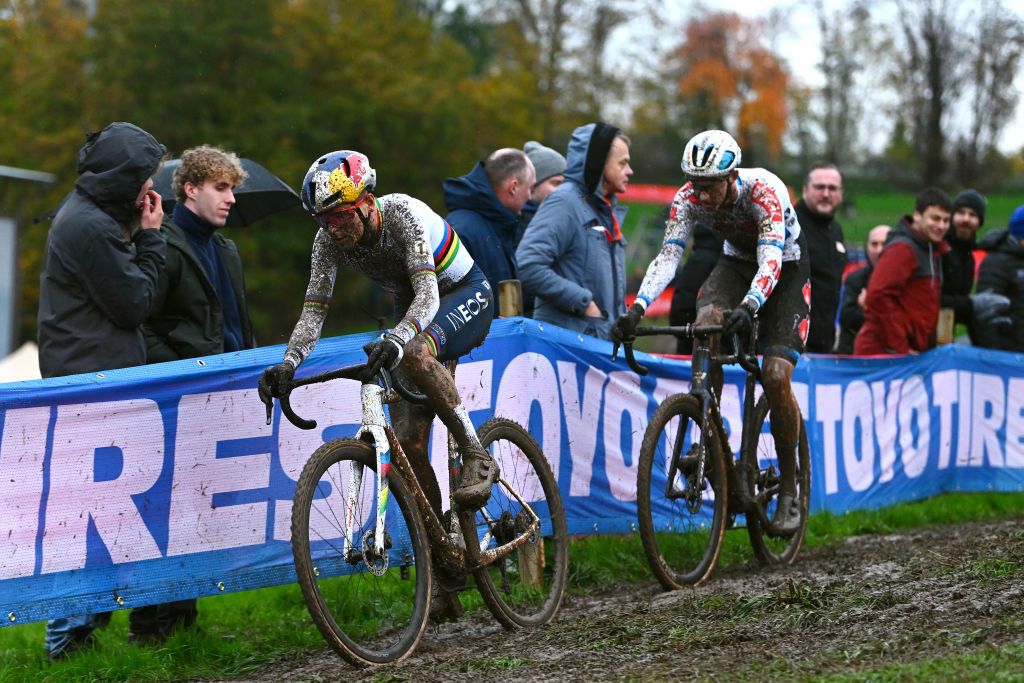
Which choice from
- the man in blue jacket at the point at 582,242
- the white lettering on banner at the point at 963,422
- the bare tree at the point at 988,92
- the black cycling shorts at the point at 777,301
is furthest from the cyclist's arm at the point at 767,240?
the bare tree at the point at 988,92

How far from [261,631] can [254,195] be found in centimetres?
299

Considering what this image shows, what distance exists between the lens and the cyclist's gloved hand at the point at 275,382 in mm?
5910

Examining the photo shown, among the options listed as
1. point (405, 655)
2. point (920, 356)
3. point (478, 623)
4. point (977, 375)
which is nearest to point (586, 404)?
point (478, 623)

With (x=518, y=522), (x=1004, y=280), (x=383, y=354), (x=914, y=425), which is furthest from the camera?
(x=1004, y=280)

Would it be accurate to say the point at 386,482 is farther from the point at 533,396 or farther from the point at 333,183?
the point at 533,396

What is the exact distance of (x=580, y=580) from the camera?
27.7ft

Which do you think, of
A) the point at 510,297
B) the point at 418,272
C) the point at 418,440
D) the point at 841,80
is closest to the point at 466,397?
the point at 510,297

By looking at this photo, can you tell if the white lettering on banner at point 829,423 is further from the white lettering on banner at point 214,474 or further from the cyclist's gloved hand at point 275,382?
the cyclist's gloved hand at point 275,382

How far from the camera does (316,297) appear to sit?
641cm

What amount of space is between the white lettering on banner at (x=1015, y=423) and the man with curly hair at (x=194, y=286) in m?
8.52

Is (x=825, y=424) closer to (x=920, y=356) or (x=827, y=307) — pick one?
(x=827, y=307)

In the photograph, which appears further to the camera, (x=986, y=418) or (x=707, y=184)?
(x=986, y=418)

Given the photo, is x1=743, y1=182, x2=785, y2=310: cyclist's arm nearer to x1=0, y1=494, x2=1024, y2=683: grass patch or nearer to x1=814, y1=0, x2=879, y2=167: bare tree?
x1=0, y1=494, x2=1024, y2=683: grass patch

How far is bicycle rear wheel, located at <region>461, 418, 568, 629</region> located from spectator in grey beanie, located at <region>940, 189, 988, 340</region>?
6.95 metres
